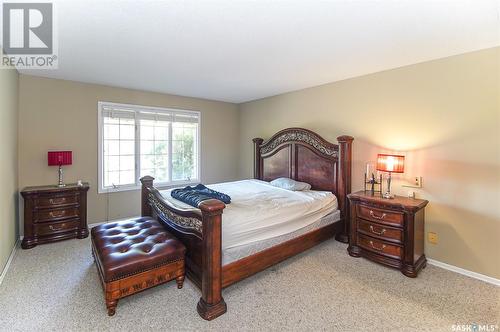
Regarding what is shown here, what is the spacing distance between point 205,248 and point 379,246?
6.84ft

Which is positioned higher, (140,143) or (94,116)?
(94,116)

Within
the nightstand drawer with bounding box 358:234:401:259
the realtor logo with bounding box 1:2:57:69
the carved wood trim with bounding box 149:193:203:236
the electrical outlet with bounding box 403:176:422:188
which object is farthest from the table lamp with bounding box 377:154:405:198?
the realtor logo with bounding box 1:2:57:69

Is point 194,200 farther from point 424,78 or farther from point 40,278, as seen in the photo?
point 424,78

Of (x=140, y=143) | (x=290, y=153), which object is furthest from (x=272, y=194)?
(x=140, y=143)

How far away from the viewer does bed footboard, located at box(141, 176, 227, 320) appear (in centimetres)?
197

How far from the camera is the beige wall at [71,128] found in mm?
3488

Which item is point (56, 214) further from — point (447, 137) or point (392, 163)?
point (447, 137)

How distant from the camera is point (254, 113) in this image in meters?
5.35

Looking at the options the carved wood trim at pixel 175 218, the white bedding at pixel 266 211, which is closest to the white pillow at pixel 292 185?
the white bedding at pixel 266 211

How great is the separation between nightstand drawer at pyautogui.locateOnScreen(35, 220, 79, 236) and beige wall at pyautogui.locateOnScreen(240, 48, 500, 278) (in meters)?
4.23

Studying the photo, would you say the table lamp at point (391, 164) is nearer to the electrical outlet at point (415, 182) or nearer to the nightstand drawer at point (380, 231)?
the electrical outlet at point (415, 182)

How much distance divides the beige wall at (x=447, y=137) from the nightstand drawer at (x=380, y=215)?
57cm

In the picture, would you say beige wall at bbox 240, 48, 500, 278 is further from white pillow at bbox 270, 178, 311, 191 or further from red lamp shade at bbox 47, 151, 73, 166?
red lamp shade at bbox 47, 151, 73, 166

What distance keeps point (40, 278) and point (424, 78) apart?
486cm
